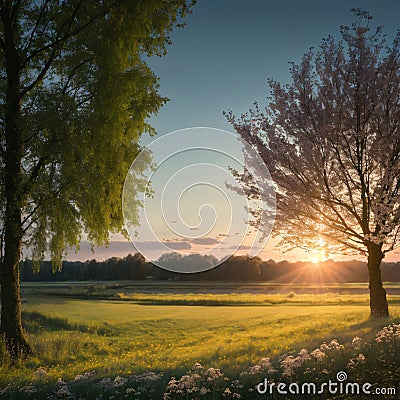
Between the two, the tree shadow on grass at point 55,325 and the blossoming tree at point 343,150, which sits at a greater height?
the blossoming tree at point 343,150

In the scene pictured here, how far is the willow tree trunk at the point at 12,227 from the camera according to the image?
15227 mm

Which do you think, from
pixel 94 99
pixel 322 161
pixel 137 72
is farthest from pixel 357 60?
pixel 94 99

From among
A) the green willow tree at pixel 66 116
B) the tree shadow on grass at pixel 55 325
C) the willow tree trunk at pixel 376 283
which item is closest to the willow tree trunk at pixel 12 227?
the green willow tree at pixel 66 116

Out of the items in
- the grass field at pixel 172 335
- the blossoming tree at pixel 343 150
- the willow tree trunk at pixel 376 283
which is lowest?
the grass field at pixel 172 335

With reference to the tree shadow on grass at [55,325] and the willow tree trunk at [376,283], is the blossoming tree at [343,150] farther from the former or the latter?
the tree shadow on grass at [55,325]

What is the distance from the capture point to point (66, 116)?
1505 cm

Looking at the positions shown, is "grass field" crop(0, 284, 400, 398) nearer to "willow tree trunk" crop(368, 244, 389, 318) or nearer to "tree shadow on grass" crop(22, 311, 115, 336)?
"tree shadow on grass" crop(22, 311, 115, 336)

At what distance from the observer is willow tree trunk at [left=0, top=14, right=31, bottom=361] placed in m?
15.2

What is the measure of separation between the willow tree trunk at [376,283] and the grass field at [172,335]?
660 millimetres

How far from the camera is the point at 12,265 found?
15.6 meters

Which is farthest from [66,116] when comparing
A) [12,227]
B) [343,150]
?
[343,150]

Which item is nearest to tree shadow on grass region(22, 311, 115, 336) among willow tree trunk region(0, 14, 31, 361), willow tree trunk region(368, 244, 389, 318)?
willow tree trunk region(0, 14, 31, 361)

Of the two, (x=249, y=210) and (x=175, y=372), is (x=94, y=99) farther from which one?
(x=175, y=372)

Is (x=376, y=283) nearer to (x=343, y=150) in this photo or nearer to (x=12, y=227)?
(x=343, y=150)
